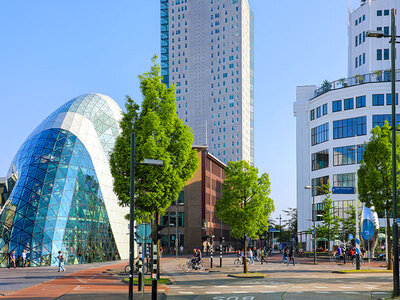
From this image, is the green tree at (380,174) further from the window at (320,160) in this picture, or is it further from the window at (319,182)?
the window at (320,160)

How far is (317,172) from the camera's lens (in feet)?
285

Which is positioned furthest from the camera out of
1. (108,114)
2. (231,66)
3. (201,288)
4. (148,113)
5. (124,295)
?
(231,66)

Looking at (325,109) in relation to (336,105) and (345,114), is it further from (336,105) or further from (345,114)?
(345,114)

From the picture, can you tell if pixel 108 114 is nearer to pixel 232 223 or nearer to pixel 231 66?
pixel 232 223

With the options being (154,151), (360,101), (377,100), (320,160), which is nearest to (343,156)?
(320,160)

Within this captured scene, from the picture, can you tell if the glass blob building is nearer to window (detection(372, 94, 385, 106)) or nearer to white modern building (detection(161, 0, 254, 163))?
window (detection(372, 94, 385, 106))

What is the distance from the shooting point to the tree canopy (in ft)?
96.6

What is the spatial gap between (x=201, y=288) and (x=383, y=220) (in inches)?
2209

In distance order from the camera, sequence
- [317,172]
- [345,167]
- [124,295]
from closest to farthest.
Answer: [124,295]
[345,167]
[317,172]

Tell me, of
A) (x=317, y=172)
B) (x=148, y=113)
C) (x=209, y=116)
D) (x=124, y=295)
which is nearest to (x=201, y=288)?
(x=124, y=295)

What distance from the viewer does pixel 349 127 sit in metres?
80.9

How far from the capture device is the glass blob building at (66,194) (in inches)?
2177

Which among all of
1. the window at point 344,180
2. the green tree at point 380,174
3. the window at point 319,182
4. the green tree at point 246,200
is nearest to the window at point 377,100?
the window at point 344,180

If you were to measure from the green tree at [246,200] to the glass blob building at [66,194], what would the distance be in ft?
81.5
